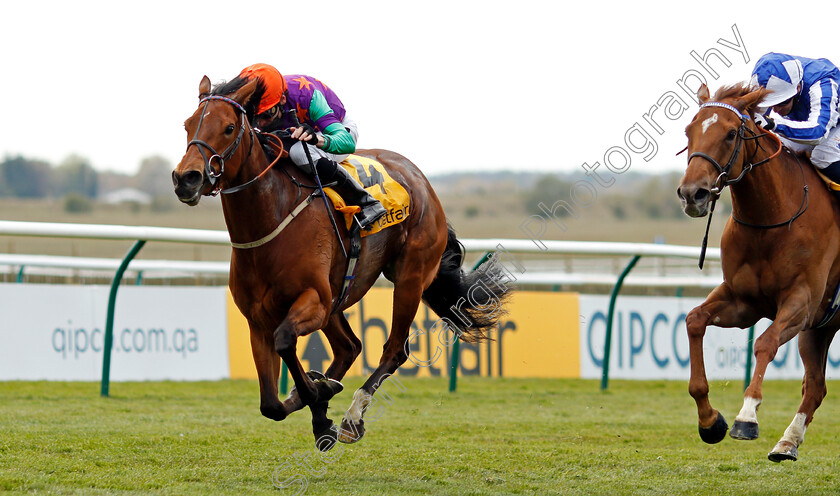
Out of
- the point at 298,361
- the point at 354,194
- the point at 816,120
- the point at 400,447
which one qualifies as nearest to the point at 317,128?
the point at 354,194

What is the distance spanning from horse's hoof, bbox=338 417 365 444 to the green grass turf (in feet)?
0.55

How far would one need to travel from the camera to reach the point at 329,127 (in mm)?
5094

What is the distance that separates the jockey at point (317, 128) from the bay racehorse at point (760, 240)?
166cm

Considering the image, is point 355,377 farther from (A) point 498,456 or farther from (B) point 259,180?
(B) point 259,180

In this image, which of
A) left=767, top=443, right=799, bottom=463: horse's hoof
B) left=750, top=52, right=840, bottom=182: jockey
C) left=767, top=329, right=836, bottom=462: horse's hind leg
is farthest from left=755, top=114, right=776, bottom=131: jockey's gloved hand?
left=767, top=443, right=799, bottom=463: horse's hoof

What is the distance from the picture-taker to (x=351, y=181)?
5.20 m

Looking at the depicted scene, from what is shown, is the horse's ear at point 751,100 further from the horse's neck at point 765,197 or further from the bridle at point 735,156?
Result: the horse's neck at point 765,197

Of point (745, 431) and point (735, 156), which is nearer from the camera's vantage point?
point (745, 431)

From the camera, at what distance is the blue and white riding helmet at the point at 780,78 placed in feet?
17.5

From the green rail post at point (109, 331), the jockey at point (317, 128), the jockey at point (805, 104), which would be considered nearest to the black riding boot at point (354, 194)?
the jockey at point (317, 128)

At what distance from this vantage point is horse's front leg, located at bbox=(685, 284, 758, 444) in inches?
193

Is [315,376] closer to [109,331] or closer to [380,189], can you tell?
[380,189]

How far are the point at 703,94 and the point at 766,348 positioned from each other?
132 centimetres

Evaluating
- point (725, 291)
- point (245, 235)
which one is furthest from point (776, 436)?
point (245, 235)
